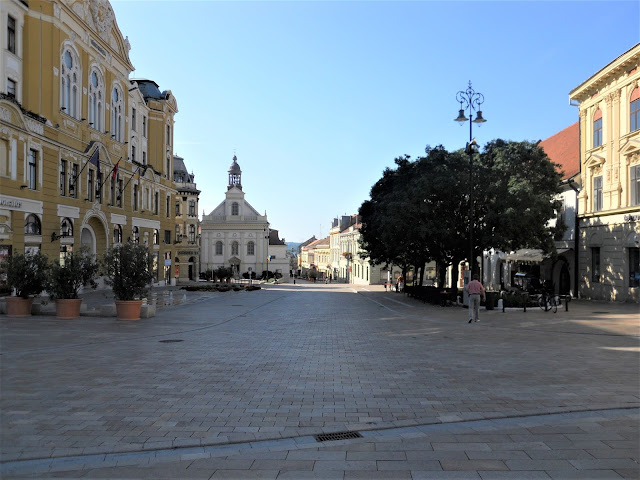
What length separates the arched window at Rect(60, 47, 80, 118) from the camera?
31438mm

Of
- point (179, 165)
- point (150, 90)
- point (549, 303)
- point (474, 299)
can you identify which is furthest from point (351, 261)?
point (474, 299)

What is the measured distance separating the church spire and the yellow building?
55476 mm

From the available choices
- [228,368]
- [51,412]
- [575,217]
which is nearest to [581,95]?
[575,217]

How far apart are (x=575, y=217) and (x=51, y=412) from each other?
33.2m

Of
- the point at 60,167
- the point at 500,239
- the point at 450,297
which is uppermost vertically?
the point at 60,167

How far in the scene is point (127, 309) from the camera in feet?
60.9

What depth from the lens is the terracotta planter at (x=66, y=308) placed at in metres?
18.3

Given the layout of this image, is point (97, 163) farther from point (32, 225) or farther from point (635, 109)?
point (635, 109)

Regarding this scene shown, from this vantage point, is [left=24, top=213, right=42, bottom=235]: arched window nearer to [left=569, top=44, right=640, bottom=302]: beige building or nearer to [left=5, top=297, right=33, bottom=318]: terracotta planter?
[left=5, top=297, right=33, bottom=318]: terracotta planter

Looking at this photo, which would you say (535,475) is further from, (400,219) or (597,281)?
(597,281)

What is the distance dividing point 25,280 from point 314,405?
14890 mm

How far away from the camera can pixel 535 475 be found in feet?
17.2

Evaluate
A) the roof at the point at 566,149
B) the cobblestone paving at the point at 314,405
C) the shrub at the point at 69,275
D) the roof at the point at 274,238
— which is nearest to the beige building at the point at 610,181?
the roof at the point at 566,149

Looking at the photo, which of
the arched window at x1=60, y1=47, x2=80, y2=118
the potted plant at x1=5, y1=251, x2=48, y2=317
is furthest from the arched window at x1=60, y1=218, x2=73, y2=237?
the potted plant at x1=5, y1=251, x2=48, y2=317
